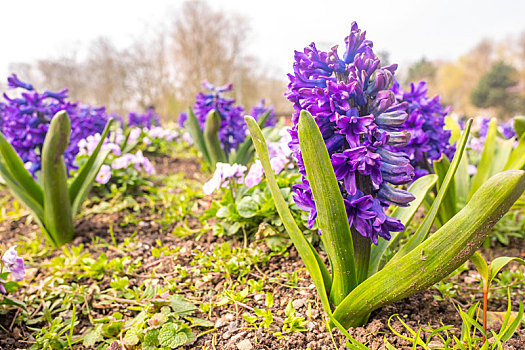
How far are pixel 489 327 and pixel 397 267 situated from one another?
Result: 61 centimetres

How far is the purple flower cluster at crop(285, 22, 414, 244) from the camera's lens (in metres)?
1.12

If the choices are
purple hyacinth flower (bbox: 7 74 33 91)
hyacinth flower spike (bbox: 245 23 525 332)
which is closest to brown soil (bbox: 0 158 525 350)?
hyacinth flower spike (bbox: 245 23 525 332)

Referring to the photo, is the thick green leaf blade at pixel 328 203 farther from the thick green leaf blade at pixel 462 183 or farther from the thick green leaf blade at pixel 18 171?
the thick green leaf blade at pixel 18 171

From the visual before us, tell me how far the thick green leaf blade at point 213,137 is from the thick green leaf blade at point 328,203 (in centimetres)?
228

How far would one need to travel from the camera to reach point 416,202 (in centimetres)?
139

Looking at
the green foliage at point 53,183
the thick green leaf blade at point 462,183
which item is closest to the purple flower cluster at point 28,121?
the green foliage at point 53,183

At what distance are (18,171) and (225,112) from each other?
1798mm

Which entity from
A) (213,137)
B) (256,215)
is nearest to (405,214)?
(256,215)

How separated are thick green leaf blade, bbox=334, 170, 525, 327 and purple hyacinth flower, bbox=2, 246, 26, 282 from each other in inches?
51.3

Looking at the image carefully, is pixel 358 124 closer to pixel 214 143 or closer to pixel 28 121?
pixel 28 121

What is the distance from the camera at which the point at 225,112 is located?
11.4ft

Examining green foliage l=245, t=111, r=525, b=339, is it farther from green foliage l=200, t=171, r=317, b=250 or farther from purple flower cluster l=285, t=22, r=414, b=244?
green foliage l=200, t=171, r=317, b=250

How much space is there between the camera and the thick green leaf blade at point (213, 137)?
328 cm

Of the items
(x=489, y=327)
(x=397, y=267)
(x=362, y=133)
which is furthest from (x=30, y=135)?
(x=489, y=327)
